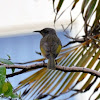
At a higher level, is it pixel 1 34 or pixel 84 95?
pixel 1 34

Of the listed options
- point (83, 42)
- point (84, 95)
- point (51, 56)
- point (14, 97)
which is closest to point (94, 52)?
point (83, 42)

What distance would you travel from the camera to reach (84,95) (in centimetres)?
600

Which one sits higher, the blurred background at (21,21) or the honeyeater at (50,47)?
the honeyeater at (50,47)

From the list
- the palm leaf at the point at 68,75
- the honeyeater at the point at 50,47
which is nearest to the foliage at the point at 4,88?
the palm leaf at the point at 68,75

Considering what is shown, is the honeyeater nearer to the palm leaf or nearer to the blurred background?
the palm leaf

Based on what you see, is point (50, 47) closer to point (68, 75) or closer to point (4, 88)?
point (68, 75)

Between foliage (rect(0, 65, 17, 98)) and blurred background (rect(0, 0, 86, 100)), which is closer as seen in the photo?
foliage (rect(0, 65, 17, 98))

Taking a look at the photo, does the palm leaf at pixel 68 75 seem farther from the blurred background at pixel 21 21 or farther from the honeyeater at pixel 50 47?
the blurred background at pixel 21 21

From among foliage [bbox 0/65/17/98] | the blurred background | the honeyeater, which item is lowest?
the blurred background

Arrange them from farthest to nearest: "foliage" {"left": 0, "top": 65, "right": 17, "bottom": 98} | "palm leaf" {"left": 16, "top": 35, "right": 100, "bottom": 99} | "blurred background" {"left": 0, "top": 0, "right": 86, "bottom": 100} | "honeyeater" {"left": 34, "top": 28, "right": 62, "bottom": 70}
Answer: "blurred background" {"left": 0, "top": 0, "right": 86, "bottom": 100} < "honeyeater" {"left": 34, "top": 28, "right": 62, "bottom": 70} < "palm leaf" {"left": 16, "top": 35, "right": 100, "bottom": 99} < "foliage" {"left": 0, "top": 65, "right": 17, "bottom": 98}

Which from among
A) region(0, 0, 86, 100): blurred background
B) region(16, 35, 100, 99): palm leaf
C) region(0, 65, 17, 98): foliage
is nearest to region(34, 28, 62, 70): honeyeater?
region(16, 35, 100, 99): palm leaf

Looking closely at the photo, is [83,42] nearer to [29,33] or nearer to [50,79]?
[50,79]

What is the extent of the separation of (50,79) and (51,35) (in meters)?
0.79

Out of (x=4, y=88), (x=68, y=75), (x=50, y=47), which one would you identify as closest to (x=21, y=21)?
(x=50, y=47)
